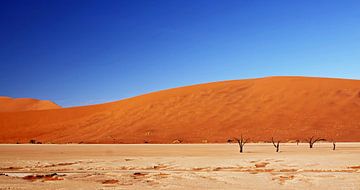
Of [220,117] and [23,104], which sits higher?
[23,104]

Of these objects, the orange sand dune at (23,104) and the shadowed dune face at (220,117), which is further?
the orange sand dune at (23,104)

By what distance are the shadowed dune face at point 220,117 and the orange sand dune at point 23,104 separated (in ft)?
201

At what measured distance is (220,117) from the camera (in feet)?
222

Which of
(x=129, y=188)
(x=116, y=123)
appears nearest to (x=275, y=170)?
(x=129, y=188)

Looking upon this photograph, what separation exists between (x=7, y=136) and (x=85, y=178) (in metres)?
66.6

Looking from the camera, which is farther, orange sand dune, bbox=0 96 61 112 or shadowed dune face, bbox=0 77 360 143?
orange sand dune, bbox=0 96 61 112

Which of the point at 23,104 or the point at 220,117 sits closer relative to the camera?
the point at 220,117

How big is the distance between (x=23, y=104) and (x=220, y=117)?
107063mm

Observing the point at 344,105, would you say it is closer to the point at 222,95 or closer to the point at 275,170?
the point at 222,95

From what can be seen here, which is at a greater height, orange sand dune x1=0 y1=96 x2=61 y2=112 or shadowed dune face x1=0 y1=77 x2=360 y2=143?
orange sand dune x1=0 y1=96 x2=61 y2=112

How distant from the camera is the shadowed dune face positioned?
60094 mm

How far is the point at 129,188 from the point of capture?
13555mm

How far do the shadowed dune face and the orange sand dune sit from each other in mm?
61398

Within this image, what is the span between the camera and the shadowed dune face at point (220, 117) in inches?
2366
